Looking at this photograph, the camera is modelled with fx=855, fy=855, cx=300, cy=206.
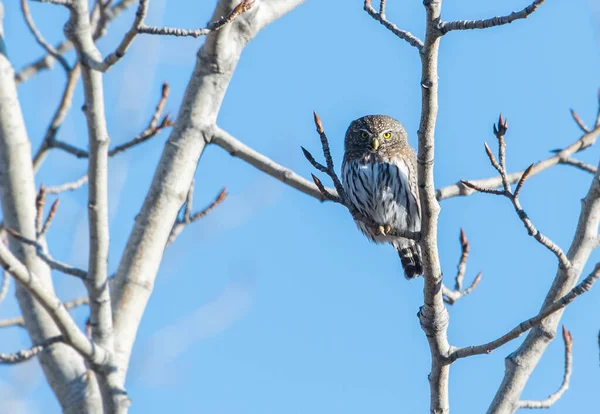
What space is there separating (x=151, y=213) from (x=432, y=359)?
153 cm

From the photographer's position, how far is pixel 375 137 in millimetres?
6020

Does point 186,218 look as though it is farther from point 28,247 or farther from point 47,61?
point 47,61

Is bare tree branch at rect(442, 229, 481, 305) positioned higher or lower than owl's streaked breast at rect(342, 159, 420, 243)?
lower

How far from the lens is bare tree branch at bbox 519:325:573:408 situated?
3.93 meters

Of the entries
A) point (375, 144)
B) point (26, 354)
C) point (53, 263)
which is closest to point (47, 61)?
point (375, 144)

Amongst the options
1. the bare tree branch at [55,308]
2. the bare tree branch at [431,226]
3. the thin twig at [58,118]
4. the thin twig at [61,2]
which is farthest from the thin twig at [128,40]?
the thin twig at [58,118]

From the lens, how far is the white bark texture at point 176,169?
4059 mm

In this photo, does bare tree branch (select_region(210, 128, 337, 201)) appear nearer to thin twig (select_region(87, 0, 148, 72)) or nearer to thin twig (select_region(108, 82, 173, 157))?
thin twig (select_region(108, 82, 173, 157))

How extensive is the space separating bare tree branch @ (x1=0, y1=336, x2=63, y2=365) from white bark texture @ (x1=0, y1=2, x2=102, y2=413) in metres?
0.68

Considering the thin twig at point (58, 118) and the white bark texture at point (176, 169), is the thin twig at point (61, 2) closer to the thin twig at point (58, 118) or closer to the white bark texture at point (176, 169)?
the white bark texture at point (176, 169)

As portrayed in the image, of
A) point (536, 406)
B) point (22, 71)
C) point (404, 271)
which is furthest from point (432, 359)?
point (22, 71)

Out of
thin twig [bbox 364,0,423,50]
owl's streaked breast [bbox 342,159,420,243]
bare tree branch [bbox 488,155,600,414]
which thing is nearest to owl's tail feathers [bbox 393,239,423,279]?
owl's streaked breast [bbox 342,159,420,243]

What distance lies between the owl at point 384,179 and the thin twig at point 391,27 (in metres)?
2.02

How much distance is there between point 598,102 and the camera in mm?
4754
